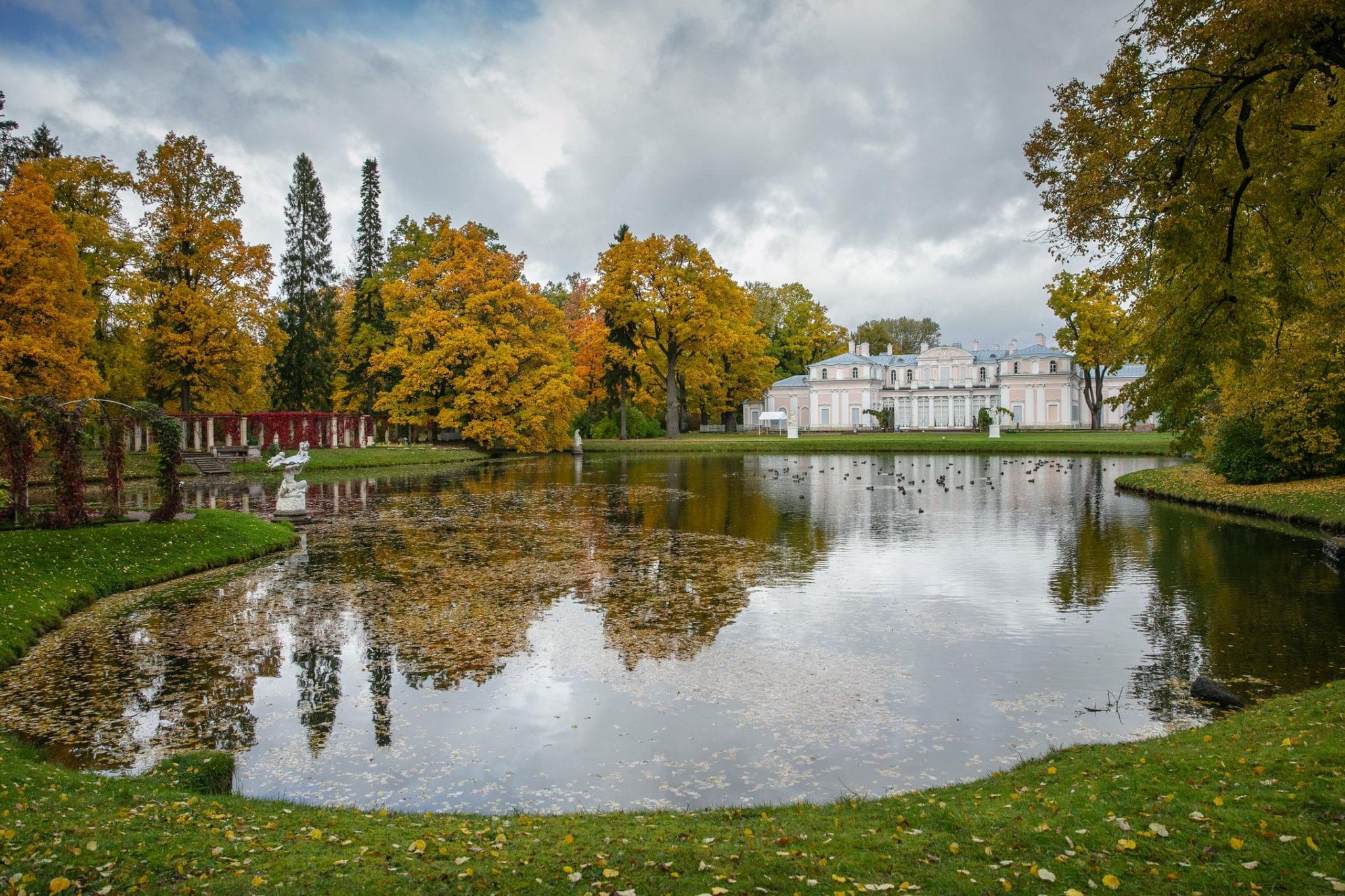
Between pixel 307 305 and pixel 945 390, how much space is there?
5464 cm

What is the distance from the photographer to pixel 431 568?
577 inches

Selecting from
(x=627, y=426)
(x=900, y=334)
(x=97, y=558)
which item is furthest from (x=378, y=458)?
(x=900, y=334)

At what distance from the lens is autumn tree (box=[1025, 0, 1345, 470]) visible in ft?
28.3

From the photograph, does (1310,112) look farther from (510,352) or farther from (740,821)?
(510,352)

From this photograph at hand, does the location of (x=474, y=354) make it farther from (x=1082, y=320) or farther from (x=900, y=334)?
(x=900, y=334)

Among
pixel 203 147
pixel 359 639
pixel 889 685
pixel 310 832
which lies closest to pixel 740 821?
pixel 310 832

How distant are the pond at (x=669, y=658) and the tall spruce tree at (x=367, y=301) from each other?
3606cm

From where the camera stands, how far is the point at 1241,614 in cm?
1106

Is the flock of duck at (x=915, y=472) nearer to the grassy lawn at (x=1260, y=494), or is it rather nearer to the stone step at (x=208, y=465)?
the grassy lawn at (x=1260, y=494)

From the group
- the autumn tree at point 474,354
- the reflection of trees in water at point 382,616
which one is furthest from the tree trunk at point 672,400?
the reflection of trees in water at point 382,616

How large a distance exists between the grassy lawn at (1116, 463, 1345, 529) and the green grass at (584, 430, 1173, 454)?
64.7 feet

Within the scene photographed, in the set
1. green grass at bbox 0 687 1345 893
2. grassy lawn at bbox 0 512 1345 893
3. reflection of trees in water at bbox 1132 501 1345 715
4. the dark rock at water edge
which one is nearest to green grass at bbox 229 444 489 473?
grassy lawn at bbox 0 512 1345 893

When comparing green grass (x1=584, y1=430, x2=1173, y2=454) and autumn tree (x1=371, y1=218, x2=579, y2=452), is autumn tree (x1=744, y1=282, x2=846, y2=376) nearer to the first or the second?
green grass (x1=584, y1=430, x2=1173, y2=454)

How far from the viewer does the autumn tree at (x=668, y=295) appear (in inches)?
2153
